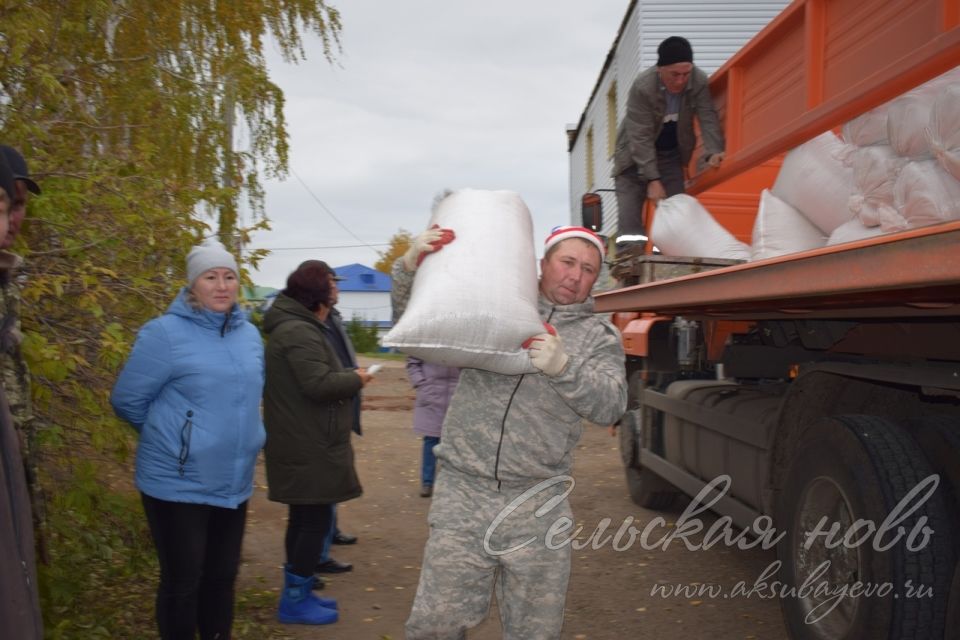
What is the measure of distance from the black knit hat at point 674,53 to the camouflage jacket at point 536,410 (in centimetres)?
281

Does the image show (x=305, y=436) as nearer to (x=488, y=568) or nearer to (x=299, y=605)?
(x=299, y=605)

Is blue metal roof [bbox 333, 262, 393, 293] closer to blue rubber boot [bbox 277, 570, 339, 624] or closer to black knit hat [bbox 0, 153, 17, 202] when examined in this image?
blue rubber boot [bbox 277, 570, 339, 624]

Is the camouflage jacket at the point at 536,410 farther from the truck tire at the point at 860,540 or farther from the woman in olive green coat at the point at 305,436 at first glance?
the woman in olive green coat at the point at 305,436

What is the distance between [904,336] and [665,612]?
215cm

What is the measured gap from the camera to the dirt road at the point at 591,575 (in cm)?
485

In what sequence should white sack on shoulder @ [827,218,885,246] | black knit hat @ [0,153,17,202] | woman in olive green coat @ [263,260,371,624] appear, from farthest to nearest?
woman in olive green coat @ [263,260,371,624] < white sack on shoulder @ [827,218,885,246] < black knit hat @ [0,153,17,202]

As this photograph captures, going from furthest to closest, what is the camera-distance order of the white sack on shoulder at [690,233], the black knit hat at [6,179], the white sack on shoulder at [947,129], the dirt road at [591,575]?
the white sack on shoulder at [690,233] < the dirt road at [591,575] < the white sack on shoulder at [947,129] < the black knit hat at [6,179]

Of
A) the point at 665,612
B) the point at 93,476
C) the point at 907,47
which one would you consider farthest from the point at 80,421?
the point at 907,47

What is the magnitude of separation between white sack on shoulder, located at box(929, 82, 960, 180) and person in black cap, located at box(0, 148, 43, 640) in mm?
2474

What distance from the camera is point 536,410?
119 inches

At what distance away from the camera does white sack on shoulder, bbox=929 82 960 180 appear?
271 cm

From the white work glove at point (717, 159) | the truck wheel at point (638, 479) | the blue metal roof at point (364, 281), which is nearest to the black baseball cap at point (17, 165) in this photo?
the white work glove at point (717, 159)

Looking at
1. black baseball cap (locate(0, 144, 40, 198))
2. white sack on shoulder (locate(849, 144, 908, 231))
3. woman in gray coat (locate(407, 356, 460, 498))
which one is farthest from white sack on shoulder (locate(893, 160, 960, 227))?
woman in gray coat (locate(407, 356, 460, 498))

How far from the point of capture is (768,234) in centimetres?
413
